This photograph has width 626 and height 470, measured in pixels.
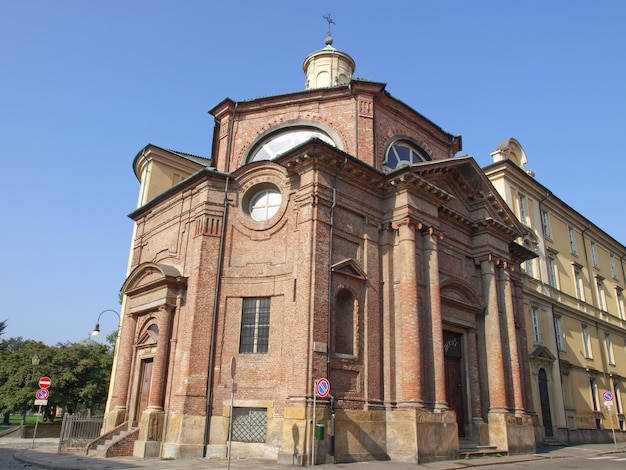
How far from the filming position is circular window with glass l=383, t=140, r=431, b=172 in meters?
20.8

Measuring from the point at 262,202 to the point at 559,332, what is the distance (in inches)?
841

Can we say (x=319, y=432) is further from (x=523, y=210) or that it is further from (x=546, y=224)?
(x=546, y=224)

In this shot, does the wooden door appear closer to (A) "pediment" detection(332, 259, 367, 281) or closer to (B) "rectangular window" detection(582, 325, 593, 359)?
(A) "pediment" detection(332, 259, 367, 281)

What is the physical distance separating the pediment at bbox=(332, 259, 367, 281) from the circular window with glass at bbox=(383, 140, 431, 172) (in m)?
4.99

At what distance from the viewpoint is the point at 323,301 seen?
1557 cm

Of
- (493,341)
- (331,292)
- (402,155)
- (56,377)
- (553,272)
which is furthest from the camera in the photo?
(56,377)

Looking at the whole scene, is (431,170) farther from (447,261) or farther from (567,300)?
(567,300)

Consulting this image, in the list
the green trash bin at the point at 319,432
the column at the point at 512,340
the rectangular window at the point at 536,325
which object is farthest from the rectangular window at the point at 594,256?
the green trash bin at the point at 319,432

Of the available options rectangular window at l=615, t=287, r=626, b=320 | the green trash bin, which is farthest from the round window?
rectangular window at l=615, t=287, r=626, b=320

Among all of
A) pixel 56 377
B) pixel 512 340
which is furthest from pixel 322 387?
pixel 56 377

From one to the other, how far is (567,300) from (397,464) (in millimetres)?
22417

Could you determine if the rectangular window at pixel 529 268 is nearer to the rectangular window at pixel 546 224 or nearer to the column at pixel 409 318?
the rectangular window at pixel 546 224

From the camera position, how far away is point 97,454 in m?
16.6

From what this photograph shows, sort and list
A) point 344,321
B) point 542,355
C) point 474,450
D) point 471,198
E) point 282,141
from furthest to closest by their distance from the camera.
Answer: point 542,355 < point 471,198 < point 282,141 < point 474,450 < point 344,321
